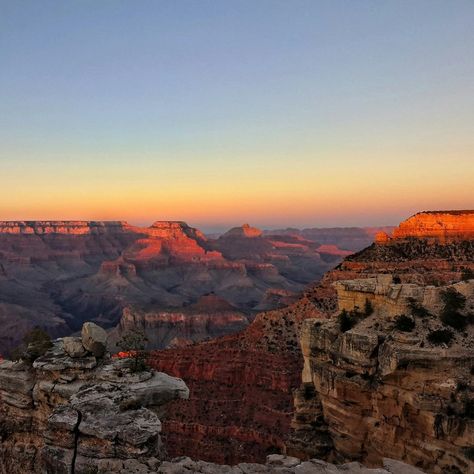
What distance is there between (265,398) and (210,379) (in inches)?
256

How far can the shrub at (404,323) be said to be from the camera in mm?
19250

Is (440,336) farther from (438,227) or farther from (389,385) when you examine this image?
(438,227)

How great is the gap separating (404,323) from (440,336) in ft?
5.05

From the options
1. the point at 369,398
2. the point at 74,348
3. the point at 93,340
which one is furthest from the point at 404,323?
the point at 74,348

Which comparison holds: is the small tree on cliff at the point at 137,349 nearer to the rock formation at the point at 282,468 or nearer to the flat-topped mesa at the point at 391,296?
the rock formation at the point at 282,468

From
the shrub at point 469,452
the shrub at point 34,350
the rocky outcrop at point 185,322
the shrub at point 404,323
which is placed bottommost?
the rocky outcrop at point 185,322

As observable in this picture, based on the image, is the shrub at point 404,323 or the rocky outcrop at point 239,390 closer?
the shrub at point 404,323

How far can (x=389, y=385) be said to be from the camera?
18.4m

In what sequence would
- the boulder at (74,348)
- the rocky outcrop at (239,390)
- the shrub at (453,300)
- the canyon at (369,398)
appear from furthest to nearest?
the rocky outcrop at (239,390) → the boulder at (74,348) → the shrub at (453,300) → the canyon at (369,398)

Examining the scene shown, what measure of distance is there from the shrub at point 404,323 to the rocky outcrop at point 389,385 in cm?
6

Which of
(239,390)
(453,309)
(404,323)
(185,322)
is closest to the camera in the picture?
(404,323)

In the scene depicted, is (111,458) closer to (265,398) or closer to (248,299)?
(265,398)

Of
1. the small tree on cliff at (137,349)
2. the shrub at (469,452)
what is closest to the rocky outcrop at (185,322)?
the small tree on cliff at (137,349)

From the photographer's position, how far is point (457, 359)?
1741 cm
